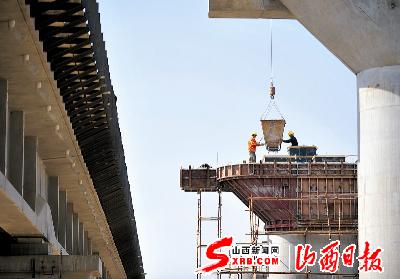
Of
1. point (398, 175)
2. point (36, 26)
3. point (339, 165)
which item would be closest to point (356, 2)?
point (398, 175)

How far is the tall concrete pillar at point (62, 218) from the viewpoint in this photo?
3672cm

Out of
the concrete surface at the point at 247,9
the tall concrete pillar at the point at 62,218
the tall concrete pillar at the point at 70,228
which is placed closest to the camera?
the tall concrete pillar at the point at 62,218

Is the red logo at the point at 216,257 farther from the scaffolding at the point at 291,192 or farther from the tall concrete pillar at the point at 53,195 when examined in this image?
the tall concrete pillar at the point at 53,195

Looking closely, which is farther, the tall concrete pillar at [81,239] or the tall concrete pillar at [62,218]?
the tall concrete pillar at [81,239]

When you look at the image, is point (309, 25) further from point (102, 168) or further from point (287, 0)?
point (102, 168)

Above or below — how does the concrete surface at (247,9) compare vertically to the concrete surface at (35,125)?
above

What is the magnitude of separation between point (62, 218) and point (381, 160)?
11.8 metres

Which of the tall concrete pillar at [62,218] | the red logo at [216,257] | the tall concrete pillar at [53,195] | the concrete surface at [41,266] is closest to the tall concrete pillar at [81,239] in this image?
the tall concrete pillar at [62,218]

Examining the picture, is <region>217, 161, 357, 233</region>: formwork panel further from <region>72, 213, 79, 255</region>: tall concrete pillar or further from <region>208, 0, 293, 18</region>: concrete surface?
<region>72, 213, 79, 255</region>: tall concrete pillar

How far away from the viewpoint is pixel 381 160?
43812 mm

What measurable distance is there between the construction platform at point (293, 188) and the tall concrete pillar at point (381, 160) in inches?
1110

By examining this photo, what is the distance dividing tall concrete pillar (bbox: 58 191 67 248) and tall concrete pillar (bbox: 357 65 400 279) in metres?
11.3

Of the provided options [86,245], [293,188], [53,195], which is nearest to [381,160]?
[86,245]

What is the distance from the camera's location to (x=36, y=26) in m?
21.2
